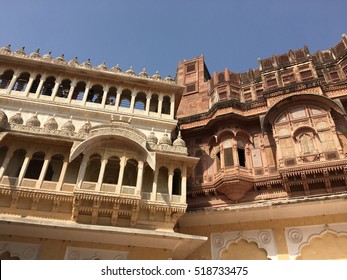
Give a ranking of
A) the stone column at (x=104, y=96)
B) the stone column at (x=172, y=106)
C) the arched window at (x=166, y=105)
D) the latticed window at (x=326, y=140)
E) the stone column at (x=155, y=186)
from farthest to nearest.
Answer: the arched window at (x=166, y=105)
the stone column at (x=172, y=106)
the stone column at (x=104, y=96)
the latticed window at (x=326, y=140)
the stone column at (x=155, y=186)

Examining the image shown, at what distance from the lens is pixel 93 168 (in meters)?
13.6

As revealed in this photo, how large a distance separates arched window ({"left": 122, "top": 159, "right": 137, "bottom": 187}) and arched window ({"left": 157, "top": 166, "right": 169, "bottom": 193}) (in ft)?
4.08

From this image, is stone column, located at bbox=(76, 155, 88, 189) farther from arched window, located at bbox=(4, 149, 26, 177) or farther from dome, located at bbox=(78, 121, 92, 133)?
arched window, located at bbox=(4, 149, 26, 177)

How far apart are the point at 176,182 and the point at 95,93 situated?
7.86 metres

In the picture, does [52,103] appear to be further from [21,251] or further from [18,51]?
[21,251]

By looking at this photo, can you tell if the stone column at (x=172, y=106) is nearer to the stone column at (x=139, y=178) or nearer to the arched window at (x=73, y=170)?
the stone column at (x=139, y=178)

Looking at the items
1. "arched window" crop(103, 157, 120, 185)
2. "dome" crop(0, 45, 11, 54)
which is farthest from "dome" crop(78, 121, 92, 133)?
"dome" crop(0, 45, 11, 54)

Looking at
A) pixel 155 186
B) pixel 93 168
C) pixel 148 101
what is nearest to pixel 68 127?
pixel 93 168

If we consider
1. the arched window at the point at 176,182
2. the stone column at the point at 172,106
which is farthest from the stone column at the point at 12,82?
the arched window at the point at 176,182

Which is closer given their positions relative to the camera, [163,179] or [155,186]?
[155,186]

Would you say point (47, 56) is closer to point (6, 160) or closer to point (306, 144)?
point (6, 160)

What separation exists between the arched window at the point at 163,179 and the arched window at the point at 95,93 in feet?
20.8

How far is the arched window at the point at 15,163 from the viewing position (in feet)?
40.7

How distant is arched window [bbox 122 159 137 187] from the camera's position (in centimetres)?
1351
